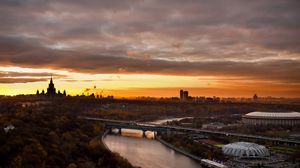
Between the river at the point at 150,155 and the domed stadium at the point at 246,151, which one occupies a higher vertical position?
the domed stadium at the point at 246,151

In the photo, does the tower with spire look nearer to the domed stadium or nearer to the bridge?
the bridge

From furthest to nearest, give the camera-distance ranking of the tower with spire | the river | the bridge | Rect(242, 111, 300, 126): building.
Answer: the tower with spire < Rect(242, 111, 300, 126): building < the bridge < the river

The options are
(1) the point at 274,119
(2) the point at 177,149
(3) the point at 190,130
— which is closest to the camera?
(2) the point at 177,149

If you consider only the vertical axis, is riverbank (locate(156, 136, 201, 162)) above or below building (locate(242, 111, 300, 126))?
below

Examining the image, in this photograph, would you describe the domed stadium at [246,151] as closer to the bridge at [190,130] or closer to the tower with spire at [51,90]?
the bridge at [190,130]

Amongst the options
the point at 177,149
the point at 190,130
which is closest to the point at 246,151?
the point at 177,149

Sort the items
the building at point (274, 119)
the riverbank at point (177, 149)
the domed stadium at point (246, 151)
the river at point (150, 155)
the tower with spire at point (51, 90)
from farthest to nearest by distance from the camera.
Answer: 1. the tower with spire at point (51, 90)
2. the building at point (274, 119)
3. the domed stadium at point (246, 151)
4. the riverbank at point (177, 149)
5. the river at point (150, 155)

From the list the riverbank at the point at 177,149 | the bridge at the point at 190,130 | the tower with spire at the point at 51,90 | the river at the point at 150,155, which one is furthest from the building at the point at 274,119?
the tower with spire at the point at 51,90

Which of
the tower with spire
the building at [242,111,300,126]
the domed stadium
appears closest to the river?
the domed stadium

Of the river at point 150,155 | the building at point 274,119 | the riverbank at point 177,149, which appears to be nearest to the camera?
the river at point 150,155

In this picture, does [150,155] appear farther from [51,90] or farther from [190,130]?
[51,90]

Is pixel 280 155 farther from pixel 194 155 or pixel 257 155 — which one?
pixel 194 155
